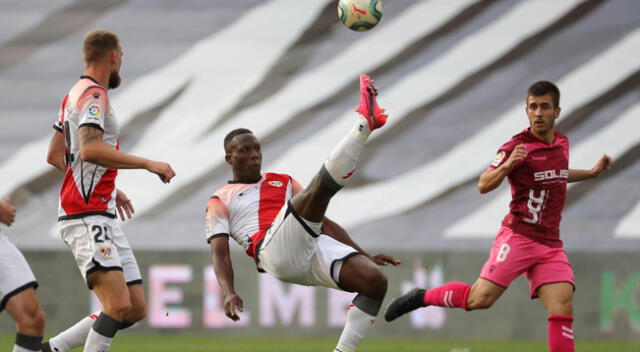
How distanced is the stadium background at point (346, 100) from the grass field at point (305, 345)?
134cm

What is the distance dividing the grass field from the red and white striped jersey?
3407 millimetres

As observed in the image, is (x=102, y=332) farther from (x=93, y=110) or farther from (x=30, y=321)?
(x=93, y=110)

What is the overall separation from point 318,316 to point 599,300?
3.42m

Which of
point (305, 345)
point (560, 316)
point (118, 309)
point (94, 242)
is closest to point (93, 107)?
point (94, 242)

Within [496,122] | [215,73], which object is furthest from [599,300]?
[215,73]

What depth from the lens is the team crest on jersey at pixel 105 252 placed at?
534 cm

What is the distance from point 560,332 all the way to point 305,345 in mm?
5285

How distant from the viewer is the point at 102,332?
5.39 meters

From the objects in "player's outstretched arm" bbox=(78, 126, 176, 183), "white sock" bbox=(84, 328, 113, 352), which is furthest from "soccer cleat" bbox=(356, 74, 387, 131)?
"white sock" bbox=(84, 328, 113, 352)

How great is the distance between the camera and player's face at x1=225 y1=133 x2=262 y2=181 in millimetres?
6840

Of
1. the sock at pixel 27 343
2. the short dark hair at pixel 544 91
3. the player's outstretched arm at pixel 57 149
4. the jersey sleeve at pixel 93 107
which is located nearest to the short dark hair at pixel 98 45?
the jersey sleeve at pixel 93 107

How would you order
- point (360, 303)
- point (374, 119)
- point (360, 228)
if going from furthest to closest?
point (360, 228) < point (360, 303) < point (374, 119)

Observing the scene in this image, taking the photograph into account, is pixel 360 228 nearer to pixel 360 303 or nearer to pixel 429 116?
pixel 429 116

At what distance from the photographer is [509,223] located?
6.27 m
